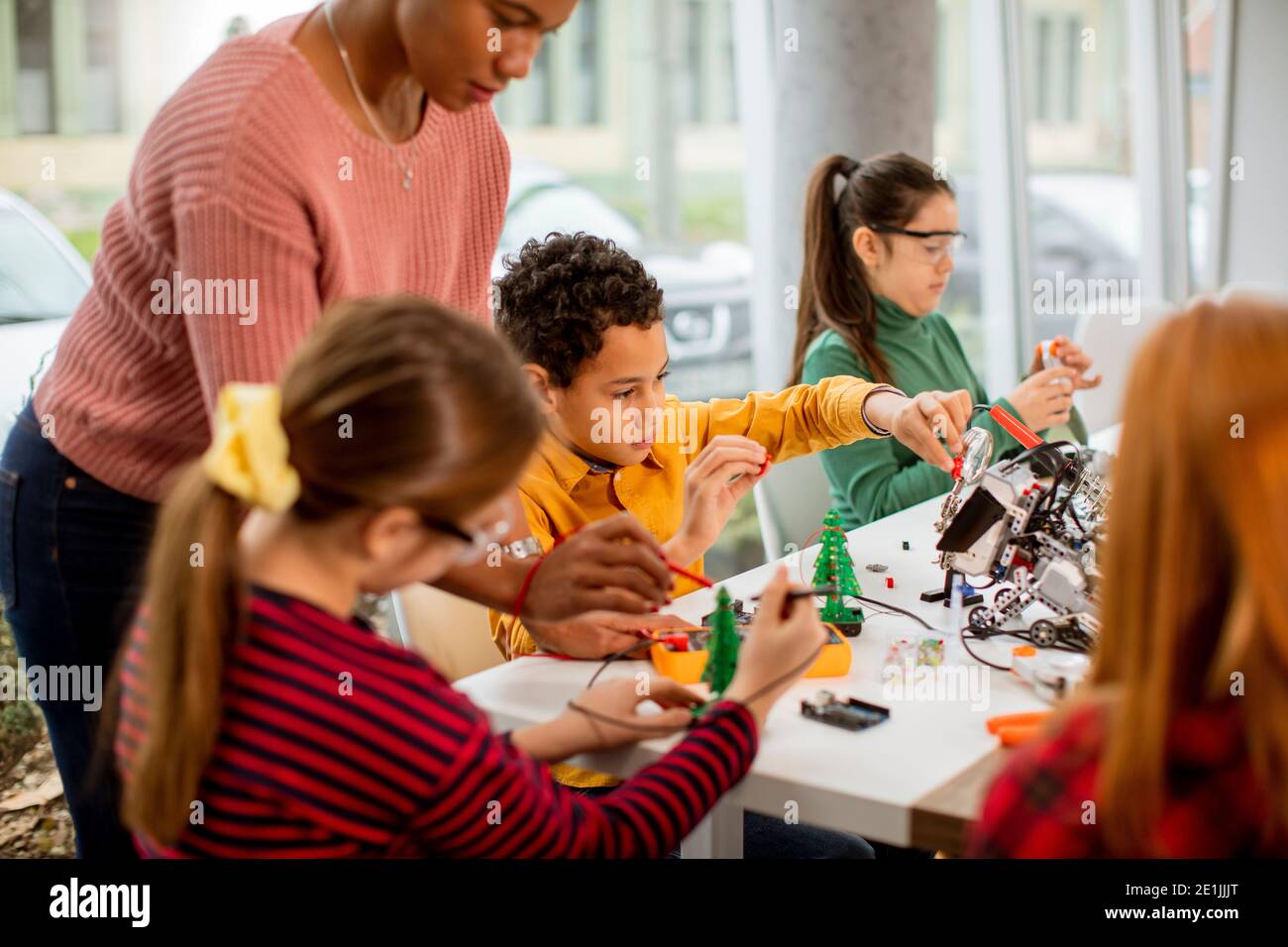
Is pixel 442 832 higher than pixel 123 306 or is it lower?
lower

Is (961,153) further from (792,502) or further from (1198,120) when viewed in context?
(792,502)

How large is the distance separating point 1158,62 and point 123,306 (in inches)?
215

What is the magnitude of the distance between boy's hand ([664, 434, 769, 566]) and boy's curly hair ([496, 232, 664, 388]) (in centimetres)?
27

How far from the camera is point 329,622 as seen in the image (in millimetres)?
1091

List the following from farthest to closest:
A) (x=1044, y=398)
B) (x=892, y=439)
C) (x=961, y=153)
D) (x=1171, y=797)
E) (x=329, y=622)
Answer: (x=961, y=153) < (x=892, y=439) < (x=1044, y=398) < (x=329, y=622) < (x=1171, y=797)

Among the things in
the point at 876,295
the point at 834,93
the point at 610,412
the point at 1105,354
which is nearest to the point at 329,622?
the point at 610,412

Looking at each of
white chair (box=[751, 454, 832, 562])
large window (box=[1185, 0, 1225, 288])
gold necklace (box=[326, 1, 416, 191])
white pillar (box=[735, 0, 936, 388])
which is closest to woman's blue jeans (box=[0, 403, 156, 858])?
gold necklace (box=[326, 1, 416, 191])

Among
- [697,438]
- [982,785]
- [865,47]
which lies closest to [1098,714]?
[982,785]

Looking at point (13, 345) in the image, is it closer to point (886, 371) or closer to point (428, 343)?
point (428, 343)

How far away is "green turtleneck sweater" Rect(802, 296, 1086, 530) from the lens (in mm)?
2584

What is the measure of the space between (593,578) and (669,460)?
766mm

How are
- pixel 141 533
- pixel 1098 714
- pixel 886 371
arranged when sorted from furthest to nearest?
pixel 886 371
pixel 141 533
pixel 1098 714

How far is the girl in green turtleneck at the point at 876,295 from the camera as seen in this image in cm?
264
